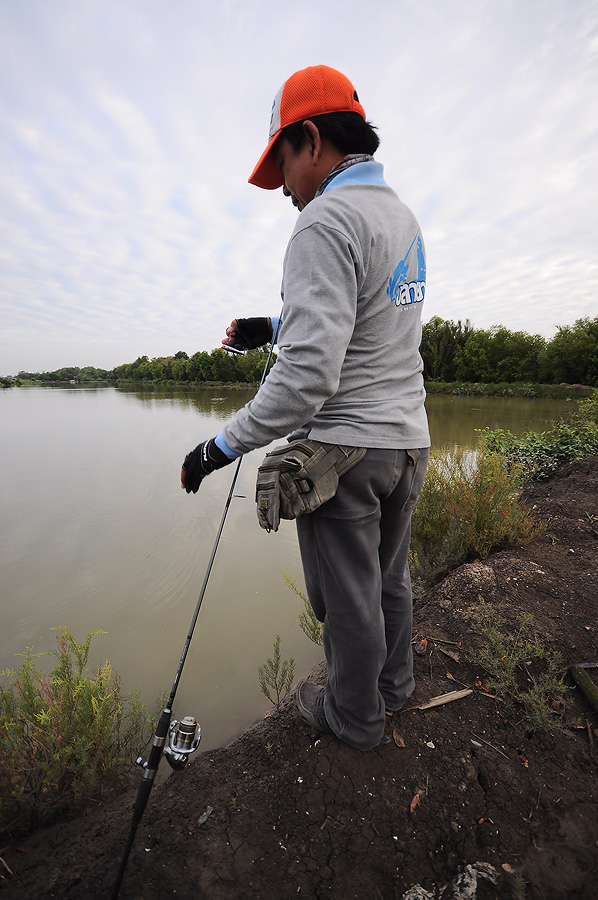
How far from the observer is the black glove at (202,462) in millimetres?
1359

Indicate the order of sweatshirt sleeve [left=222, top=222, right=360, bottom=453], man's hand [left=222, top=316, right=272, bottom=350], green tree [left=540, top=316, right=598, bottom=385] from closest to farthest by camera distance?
sweatshirt sleeve [left=222, top=222, right=360, bottom=453] → man's hand [left=222, top=316, right=272, bottom=350] → green tree [left=540, top=316, right=598, bottom=385]

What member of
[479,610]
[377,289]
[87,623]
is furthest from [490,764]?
[87,623]

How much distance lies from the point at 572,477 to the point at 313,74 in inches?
218

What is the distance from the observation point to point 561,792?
146 centimetres

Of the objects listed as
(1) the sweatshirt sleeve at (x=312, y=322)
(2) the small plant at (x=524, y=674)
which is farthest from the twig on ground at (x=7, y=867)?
(2) the small plant at (x=524, y=674)

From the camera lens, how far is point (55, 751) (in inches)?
64.8

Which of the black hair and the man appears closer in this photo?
the man

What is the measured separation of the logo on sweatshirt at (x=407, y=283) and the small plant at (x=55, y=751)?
2041 millimetres

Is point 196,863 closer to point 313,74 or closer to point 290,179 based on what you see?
point 290,179

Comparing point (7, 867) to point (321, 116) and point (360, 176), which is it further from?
point (321, 116)

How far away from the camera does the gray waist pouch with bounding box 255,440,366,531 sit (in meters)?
1.24

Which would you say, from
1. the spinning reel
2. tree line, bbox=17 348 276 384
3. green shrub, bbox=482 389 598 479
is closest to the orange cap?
the spinning reel

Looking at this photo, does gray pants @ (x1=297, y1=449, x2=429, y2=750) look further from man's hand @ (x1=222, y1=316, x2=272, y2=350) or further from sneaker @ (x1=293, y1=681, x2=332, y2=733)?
man's hand @ (x1=222, y1=316, x2=272, y2=350)

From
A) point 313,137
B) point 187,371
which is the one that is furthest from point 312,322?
point 187,371
